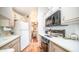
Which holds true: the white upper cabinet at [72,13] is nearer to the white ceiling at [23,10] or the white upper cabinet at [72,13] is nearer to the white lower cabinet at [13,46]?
the white ceiling at [23,10]

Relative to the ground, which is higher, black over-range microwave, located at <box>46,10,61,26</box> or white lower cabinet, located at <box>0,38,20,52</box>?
black over-range microwave, located at <box>46,10,61,26</box>

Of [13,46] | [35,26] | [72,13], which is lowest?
[13,46]

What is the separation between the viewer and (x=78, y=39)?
110cm

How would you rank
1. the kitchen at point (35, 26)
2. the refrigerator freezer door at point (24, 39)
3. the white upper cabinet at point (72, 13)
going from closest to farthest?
the white upper cabinet at point (72, 13), the kitchen at point (35, 26), the refrigerator freezer door at point (24, 39)

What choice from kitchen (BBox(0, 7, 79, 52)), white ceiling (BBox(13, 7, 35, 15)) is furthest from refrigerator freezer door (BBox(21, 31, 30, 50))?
white ceiling (BBox(13, 7, 35, 15))

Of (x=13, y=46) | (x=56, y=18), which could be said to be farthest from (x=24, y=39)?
(x=56, y=18)

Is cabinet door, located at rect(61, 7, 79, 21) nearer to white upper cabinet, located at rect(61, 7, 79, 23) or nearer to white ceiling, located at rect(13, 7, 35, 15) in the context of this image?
white upper cabinet, located at rect(61, 7, 79, 23)

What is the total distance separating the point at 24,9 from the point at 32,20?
0.57 feet

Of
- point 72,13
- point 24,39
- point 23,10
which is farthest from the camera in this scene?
point 24,39

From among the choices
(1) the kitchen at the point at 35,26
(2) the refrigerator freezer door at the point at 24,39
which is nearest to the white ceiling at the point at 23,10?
(1) the kitchen at the point at 35,26

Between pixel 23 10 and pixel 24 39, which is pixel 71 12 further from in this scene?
pixel 24 39

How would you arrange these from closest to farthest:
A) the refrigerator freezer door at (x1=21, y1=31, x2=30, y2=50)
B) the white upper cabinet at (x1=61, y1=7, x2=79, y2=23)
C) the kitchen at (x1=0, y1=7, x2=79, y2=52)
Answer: the white upper cabinet at (x1=61, y1=7, x2=79, y2=23)
the kitchen at (x1=0, y1=7, x2=79, y2=52)
the refrigerator freezer door at (x1=21, y1=31, x2=30, y2=50)

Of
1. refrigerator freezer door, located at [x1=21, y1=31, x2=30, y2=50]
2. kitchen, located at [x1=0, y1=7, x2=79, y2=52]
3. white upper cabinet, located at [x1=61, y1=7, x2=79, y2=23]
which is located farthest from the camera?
refrigerator freezer door, located at [x1=21, y1=31, x2=30, y2=50]
